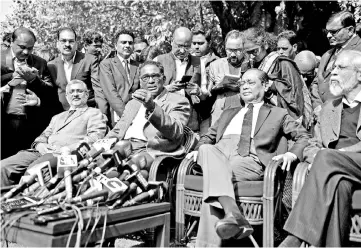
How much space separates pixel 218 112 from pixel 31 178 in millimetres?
2517

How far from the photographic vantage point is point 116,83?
563 centimetres

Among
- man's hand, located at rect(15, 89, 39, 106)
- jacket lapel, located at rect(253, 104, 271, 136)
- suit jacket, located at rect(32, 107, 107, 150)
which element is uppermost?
man's hand, located at rect(15, 89, 39, 106)

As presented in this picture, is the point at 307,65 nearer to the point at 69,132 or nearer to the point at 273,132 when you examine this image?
the point at 273,132

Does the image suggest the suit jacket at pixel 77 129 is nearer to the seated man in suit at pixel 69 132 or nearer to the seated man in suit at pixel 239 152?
the seated man in suit at pixel 69 132

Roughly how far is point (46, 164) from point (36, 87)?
2.12 meters

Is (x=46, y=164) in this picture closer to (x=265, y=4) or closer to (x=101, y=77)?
(x=101, y=77)

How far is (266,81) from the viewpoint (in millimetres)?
4570

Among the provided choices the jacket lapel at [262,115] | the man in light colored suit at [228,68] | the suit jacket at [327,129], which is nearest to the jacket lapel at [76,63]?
Answer: the man in light colored suit at [228,68]

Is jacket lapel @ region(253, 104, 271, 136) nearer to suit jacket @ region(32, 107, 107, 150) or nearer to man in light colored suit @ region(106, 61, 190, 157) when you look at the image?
man in light colored suit @ region(106, 61, 190, 157)

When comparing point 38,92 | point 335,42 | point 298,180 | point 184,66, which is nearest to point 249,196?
point 298,180

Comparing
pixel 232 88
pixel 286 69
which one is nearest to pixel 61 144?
pixel 232 88

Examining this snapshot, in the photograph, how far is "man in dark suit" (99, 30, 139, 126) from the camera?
217 inches

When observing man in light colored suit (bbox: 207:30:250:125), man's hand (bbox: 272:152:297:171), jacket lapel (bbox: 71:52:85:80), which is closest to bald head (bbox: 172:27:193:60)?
man in light colored suit (bbox: 207:30:250:125)

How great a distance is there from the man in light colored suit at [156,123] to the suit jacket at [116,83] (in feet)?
1.89
